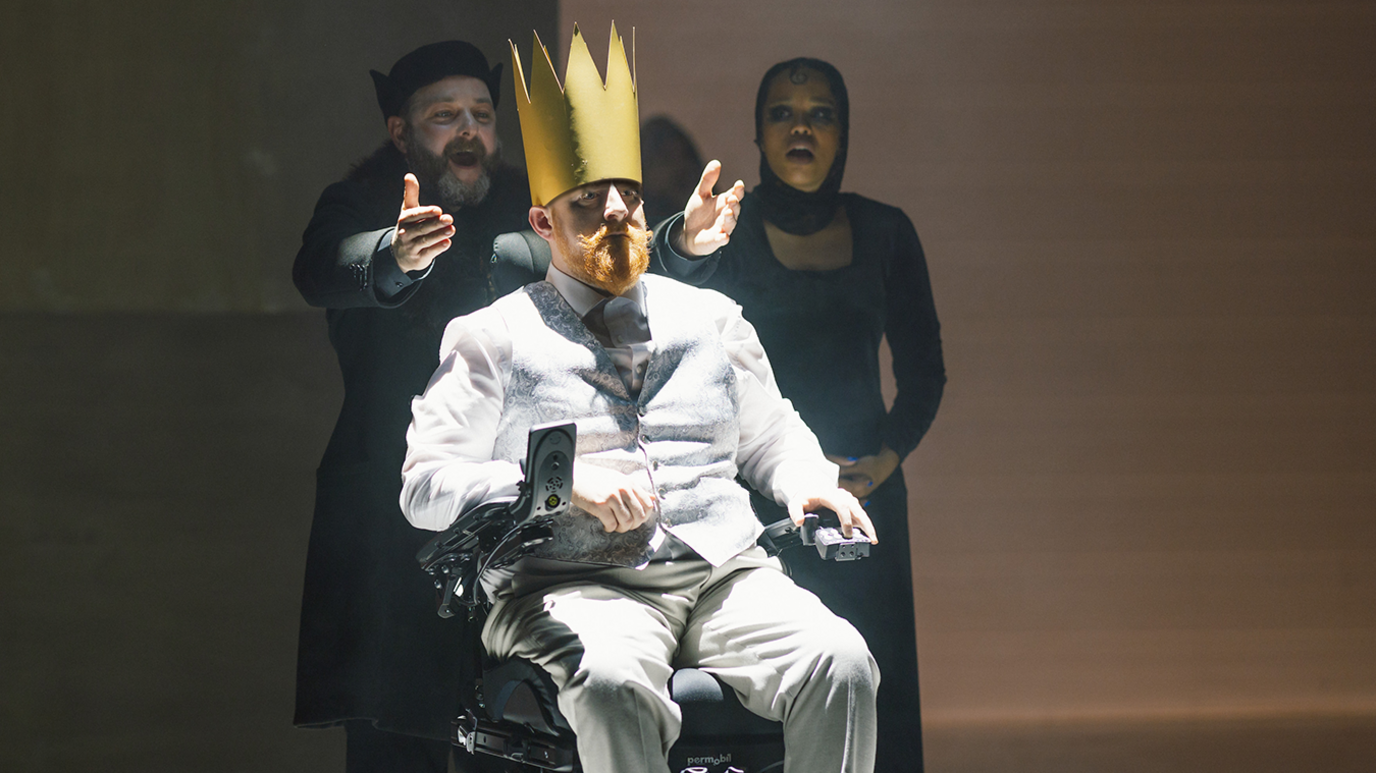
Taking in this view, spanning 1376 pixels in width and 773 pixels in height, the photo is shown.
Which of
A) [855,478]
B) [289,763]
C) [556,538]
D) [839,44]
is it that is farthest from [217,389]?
[839,44]

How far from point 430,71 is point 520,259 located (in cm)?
62

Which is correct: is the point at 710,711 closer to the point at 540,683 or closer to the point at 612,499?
the point at 540,683

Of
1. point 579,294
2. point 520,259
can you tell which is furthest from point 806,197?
point 579,294

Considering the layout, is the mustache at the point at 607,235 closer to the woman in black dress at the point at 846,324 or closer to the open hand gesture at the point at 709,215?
the open hand gesture at the point at 709,215

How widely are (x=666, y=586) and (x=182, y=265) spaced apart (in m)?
1.92

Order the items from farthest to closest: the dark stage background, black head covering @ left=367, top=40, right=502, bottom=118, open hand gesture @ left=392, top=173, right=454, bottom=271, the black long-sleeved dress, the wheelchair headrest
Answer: the dark stage background, the black long-sleeved dress, black head covering @ left=367, top=40, right=502, bottom=118, the wheelchair headrest, open hand gesture @ left=392, top=173, right=454, bottom=271

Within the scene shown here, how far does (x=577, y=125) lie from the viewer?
227 cm

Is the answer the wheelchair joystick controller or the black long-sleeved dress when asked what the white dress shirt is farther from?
the black long-sleeved dress

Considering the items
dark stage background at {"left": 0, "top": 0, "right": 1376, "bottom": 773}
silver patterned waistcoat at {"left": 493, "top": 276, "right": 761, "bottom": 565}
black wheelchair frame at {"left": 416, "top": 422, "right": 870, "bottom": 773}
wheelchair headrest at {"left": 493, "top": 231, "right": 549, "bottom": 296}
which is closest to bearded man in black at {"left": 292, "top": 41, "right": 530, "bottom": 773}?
wheelchair headrest at {"left": 493, "top": 231, "right": 549, "bottom": 296}

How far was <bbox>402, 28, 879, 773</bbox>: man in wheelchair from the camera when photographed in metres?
2.00

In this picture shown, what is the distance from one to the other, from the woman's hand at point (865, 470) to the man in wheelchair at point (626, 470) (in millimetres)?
720

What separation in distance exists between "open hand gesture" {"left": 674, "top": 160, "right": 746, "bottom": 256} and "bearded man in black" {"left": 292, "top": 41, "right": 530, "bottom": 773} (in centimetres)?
52

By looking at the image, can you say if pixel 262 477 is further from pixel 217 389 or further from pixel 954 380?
pixel 954 380

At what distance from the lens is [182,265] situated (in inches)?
130
